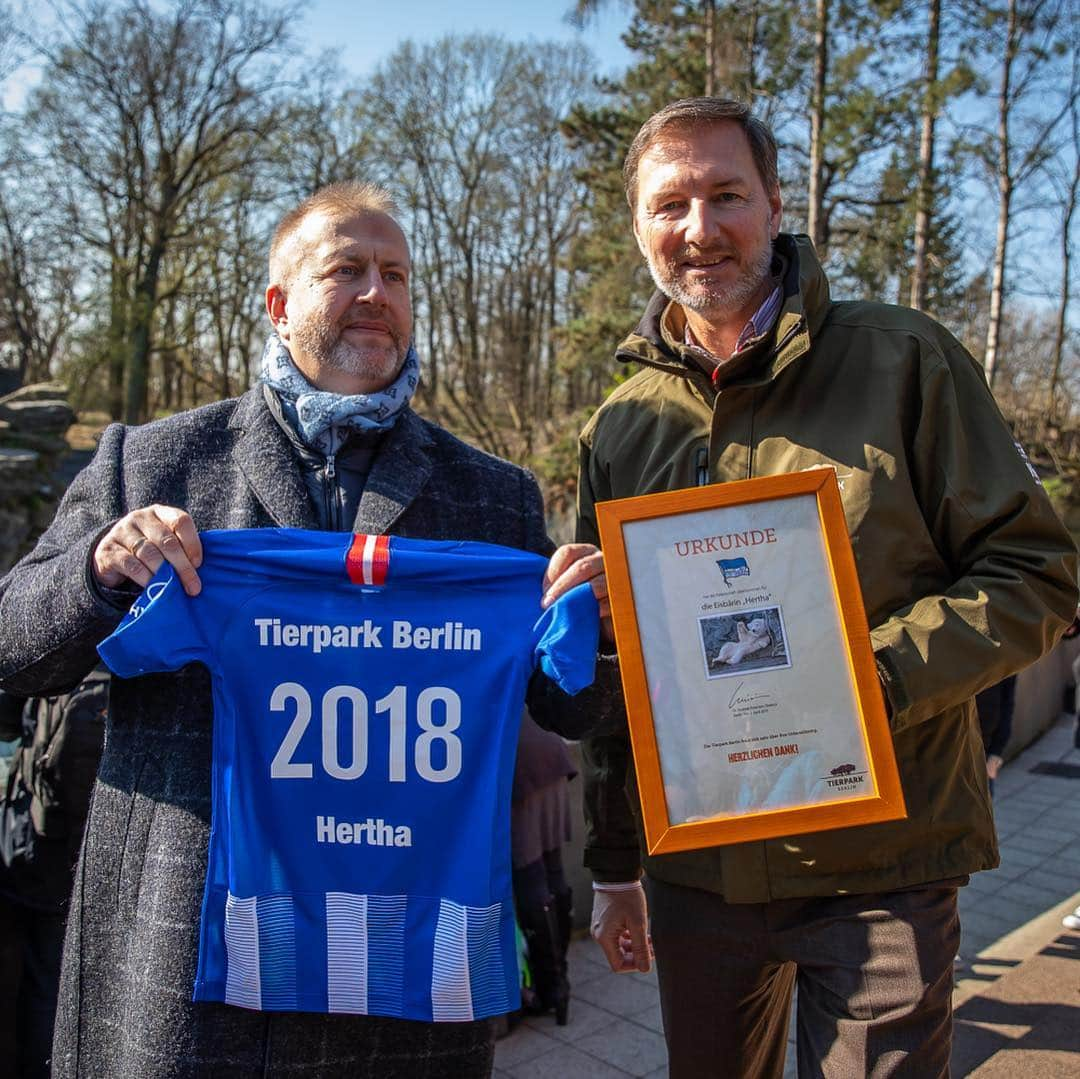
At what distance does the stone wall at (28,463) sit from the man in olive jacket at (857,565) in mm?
12869

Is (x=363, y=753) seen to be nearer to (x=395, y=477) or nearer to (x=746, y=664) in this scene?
(x=395, y=477)

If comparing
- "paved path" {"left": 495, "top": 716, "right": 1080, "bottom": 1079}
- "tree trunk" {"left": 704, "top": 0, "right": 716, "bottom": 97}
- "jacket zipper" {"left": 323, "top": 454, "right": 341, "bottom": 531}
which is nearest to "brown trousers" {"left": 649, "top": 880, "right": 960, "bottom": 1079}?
"jacket zipper" {"left": 323, "top": 454, "right": 341, "bottom": 531}

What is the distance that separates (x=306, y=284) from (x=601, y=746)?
1229 millimetres

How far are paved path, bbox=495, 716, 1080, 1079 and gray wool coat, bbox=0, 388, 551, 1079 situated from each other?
2272 millimetres

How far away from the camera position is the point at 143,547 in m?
1.96

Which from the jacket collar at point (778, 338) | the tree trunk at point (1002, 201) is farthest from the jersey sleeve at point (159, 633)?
the tree trunk at point (1002, 201)

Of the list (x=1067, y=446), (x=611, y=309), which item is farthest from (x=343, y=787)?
(x=1067, y=446)

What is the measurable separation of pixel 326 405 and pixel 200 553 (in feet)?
1.31

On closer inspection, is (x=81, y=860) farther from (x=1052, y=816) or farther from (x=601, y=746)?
(x=1052, y=816)

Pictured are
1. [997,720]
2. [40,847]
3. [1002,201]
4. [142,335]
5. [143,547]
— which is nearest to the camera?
[143,547]

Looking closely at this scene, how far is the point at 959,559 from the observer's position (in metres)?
2.03

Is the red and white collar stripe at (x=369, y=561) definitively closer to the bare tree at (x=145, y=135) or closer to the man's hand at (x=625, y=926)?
the man's hand at (x=625, y=926)

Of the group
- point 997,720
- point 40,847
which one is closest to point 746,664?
point 40,847
